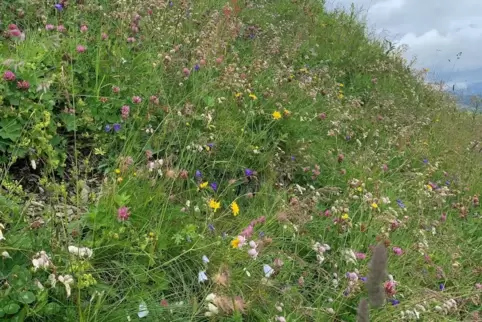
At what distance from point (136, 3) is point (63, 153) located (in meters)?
1.89

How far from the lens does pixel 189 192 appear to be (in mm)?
2723

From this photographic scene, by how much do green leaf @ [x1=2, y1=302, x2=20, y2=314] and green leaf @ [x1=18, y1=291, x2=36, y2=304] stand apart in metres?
0.03

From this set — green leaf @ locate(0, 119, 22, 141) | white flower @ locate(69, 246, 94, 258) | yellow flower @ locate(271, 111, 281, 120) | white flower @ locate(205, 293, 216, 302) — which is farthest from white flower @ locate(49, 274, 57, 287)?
yellow flower @ locate(271, 111, 281, 120)

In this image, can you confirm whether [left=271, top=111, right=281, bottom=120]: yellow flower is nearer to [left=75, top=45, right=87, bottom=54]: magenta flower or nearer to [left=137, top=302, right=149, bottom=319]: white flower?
[left=75, top=45, right=87, bottom=54]: magenta flower

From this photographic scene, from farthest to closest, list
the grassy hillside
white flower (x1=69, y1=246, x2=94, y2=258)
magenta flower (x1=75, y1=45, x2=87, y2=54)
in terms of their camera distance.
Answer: magenta flower (x1=75, y1=45, x2=87, y2=54)
the grassy hillside
white flower (x1=69, y1=246, x2=94, y2=258)

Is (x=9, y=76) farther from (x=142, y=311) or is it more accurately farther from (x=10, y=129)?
(x=142, y=311)

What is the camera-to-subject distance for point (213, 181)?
10.2 ft

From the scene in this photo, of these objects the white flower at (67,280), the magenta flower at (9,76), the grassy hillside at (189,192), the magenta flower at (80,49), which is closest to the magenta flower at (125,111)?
the grassy hillside at (189,192)

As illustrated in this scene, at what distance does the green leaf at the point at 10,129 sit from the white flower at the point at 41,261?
939 mm

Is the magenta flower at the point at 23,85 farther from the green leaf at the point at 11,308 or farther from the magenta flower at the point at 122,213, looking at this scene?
the green leaf at the point at 11,308

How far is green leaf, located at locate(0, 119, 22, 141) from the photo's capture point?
2.45 m

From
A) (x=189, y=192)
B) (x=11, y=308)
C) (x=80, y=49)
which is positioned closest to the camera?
(x=11, y=308)

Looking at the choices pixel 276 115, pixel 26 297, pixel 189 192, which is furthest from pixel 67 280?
pixel 276 115

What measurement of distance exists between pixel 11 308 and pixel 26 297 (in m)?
0.06
